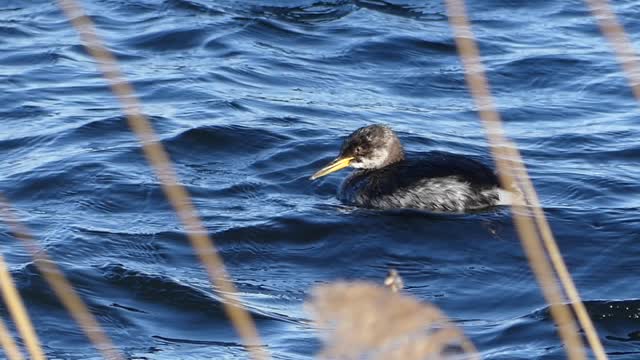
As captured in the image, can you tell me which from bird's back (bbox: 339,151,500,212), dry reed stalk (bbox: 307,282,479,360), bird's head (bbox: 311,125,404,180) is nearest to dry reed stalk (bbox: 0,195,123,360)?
bird's back (bbox: 339,151,500,212)

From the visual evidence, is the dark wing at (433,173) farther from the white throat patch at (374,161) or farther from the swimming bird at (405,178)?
the white throat patch at (374,161)

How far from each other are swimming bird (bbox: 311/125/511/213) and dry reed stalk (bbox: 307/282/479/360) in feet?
21.4

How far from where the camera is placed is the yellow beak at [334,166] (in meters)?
9.64

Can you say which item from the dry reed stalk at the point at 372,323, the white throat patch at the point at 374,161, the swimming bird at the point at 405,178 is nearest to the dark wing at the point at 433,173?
the swimming bird at the point at 405,178

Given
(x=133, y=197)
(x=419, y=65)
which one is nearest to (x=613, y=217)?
(x=133, y=197)

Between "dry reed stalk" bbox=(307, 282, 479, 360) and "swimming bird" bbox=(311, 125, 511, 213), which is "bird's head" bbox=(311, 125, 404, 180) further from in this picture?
"dry reed stalk" bbox=(307, 282, 479, 360)

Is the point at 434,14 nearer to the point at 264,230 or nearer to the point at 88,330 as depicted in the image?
the point at 264,230

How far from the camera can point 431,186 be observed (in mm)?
9102

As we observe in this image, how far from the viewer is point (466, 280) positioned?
7598 mm

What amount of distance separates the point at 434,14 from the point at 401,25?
0.54 m

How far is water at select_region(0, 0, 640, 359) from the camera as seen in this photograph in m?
7.05

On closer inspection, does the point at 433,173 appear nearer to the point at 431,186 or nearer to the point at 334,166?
the point at 431,186

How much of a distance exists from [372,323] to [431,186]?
677 centimetres

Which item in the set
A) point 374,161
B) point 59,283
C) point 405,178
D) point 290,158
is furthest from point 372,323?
point 290,158
